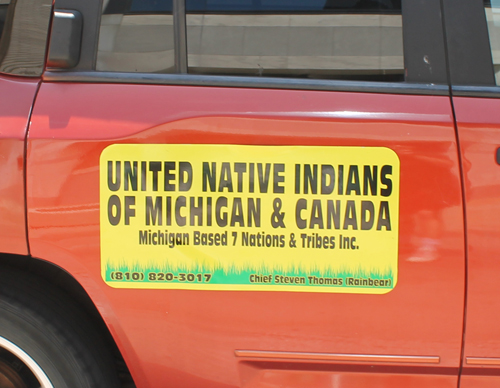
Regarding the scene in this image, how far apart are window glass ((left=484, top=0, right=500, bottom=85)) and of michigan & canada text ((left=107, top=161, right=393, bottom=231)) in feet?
1.72

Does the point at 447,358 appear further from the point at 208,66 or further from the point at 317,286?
the point at 208,66

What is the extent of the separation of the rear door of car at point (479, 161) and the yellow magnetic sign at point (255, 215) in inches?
9.4

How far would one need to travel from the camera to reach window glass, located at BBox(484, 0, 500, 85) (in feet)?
4.77

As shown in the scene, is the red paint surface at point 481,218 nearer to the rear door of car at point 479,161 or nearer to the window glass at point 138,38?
the rear door of car at point 479,161

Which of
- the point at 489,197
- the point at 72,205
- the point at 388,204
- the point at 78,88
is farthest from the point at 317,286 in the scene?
the point at 78,88

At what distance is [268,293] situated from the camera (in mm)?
1409

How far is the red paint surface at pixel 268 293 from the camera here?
1.37 metres

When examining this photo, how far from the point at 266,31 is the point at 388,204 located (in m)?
0.68

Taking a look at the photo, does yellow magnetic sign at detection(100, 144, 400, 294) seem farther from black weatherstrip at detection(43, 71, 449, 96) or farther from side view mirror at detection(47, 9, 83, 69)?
side view mirror at detection(47, 9, 83, 69)

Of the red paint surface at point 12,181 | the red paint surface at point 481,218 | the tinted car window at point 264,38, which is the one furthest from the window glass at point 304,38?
the red paint surface at point 12,181

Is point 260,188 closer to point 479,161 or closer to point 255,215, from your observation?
point 255,215

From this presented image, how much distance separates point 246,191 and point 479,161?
28.2 inches

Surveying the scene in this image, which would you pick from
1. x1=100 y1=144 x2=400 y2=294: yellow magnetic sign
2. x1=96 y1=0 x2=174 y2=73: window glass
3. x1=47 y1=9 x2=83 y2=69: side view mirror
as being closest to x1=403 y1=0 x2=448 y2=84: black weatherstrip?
x1=100 y1=144 x2=400 y2=294: yellow magnetic sign

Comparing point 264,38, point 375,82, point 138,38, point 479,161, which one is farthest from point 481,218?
point 138,38
